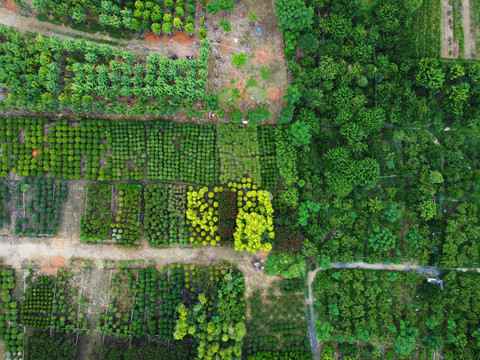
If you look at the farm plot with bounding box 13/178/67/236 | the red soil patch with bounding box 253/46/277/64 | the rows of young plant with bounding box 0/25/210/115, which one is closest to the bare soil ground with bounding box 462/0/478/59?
the red soil patch with bounding box 253/46/277/64

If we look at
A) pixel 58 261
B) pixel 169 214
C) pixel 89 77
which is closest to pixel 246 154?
pixel 169 214

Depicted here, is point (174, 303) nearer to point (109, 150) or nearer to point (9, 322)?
point (9, 322)

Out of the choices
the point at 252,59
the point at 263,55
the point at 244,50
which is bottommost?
the point at 252,59

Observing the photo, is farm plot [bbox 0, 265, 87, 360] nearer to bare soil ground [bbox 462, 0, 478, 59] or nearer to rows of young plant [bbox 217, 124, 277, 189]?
rows of young plant [bbox 217, 124, 277, 189]

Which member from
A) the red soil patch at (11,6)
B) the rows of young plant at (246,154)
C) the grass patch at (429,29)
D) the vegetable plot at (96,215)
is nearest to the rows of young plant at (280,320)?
the rows of young plant at (246,154)

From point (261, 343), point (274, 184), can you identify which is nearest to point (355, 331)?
point (261, 343)

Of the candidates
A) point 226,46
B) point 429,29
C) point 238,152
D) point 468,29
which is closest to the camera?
point 238,152

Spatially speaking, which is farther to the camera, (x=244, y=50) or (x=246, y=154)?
(x=244, y=50)
